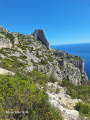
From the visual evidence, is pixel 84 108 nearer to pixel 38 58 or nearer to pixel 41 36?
pixel 38 58

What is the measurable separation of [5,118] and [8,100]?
106 cm

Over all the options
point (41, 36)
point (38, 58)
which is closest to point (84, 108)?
point (38, 58)

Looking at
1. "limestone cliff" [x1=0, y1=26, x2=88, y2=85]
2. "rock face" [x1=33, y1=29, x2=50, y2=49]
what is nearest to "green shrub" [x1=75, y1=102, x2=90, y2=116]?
"limestone cliff" [x1=0, y1=26, x2=88, y2=85]

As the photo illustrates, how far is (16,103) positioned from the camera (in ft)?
14.4

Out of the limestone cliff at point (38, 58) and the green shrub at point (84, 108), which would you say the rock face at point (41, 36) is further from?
the green shrub at point (84, 108)

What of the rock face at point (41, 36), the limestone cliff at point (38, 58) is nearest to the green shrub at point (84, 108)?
the limestone cliff at point (38, 58)

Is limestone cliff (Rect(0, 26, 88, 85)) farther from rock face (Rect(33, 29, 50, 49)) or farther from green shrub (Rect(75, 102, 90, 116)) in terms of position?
green shrub (Rect(75, 102, 90, 116))

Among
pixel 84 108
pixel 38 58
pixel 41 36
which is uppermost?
pixel 41 36

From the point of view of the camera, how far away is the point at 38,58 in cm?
3891

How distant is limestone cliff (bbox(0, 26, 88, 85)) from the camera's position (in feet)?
101

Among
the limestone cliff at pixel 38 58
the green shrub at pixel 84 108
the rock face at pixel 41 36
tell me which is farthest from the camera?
the rock face at pixel 41 36

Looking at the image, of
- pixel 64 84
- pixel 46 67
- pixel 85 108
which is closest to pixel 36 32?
pixel 46 67

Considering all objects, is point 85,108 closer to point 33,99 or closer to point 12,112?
point 33,99

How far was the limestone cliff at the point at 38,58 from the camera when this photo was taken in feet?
101
